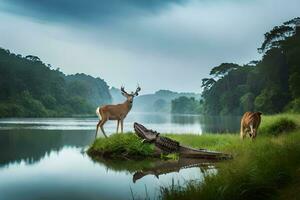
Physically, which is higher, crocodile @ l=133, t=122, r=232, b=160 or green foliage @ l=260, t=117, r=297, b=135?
green foliage @ l=260, t=117, r=297, b=135

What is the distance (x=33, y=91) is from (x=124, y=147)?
306ft

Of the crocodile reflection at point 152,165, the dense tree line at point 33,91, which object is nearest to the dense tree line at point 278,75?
the crocodile reflection at point 152,165

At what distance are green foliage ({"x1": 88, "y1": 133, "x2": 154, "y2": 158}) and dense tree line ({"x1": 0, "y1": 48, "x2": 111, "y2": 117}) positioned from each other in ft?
218

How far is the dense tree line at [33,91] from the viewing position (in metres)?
87.9

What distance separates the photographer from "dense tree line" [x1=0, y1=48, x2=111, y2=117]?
87850mm

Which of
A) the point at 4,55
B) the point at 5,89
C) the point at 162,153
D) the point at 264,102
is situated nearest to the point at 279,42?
the point at 264,102

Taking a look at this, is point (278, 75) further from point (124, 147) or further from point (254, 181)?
point (254, 181)

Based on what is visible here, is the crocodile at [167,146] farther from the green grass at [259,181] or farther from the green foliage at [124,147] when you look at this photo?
Answer: the green grass at [259,181]

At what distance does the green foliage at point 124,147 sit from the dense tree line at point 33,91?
218 feet

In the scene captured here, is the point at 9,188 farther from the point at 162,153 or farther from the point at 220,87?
the point at 220,87

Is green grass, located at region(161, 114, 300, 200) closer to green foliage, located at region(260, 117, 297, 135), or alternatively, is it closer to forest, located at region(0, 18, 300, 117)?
green foliage, located at region(260, 117, 297, 135)

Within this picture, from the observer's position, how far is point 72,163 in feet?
45.0

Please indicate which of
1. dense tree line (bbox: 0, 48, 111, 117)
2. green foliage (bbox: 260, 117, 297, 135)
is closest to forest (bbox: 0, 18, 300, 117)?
dense tree line (bbox: 0, 48, 111, 117)

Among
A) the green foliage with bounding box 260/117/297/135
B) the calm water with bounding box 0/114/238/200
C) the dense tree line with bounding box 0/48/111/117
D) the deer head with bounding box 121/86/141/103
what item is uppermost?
the dense tree line with bounding box 0/48/111/117
